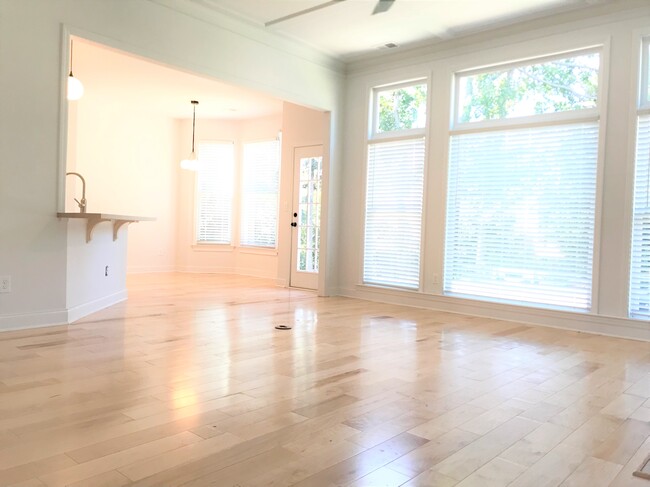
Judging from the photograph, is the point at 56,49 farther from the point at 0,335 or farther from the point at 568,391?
the point at 568,391

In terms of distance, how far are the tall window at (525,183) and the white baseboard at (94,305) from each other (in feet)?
12.1

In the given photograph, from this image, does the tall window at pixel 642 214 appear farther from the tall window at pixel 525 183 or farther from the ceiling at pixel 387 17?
the ceiling at pixel 387 17

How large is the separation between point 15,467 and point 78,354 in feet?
5.40

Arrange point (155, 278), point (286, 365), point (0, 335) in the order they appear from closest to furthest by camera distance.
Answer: point (286, 365), point (0, 335), point (155, 278)

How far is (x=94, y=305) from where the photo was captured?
193 inches

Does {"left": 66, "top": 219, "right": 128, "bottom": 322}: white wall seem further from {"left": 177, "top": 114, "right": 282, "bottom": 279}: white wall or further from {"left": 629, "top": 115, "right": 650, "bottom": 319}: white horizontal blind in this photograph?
{"left": 629, "top": 115, "right": 650, "bottom": 319}: white horizontal blind

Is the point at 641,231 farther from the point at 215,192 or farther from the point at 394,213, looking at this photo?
the point at 215,192

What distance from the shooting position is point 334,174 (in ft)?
22.4

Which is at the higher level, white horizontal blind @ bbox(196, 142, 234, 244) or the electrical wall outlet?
white horizontal blind @ bbox(196, 142, 234, 244)

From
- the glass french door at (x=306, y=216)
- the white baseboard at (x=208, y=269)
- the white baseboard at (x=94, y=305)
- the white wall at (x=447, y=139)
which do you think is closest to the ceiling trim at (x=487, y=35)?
the white wall at (x=447, y=139)

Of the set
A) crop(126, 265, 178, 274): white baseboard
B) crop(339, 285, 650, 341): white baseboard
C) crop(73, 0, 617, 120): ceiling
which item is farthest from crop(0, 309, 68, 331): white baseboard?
crop(126, 265, 178, 274): white baseboard

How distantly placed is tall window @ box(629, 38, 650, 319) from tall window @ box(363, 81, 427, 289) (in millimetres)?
2218

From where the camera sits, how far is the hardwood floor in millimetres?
1829

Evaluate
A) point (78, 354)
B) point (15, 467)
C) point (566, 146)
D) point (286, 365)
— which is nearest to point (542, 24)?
point (566, 146)
